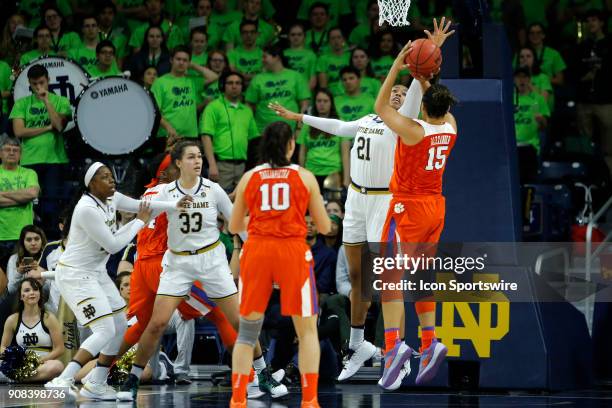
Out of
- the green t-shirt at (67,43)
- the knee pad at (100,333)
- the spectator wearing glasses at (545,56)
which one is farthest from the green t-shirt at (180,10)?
the knee pad at (100,333)

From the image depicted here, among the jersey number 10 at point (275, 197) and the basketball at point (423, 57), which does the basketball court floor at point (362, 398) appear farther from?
the basketball at point (423, 57)

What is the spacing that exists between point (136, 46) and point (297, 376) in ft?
20.7

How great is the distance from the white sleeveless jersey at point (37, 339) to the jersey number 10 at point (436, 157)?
5256 mm

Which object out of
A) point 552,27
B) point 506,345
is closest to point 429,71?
point 506,345

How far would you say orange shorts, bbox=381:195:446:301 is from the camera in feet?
36.9

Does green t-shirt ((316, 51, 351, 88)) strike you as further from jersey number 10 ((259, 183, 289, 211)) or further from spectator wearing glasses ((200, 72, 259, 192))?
jersey number 10 ((259, 183, 289, 211))

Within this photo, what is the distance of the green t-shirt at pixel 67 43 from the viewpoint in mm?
18016

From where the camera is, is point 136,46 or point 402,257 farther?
point 136,46

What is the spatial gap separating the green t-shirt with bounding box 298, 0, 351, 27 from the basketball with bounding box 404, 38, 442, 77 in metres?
8.05

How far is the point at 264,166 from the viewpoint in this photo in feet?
33.6

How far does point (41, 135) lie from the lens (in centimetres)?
1691

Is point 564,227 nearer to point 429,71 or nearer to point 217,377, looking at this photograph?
point 217,377

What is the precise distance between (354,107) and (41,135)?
4.04 m

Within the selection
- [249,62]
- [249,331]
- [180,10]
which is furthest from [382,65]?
[249,331]
